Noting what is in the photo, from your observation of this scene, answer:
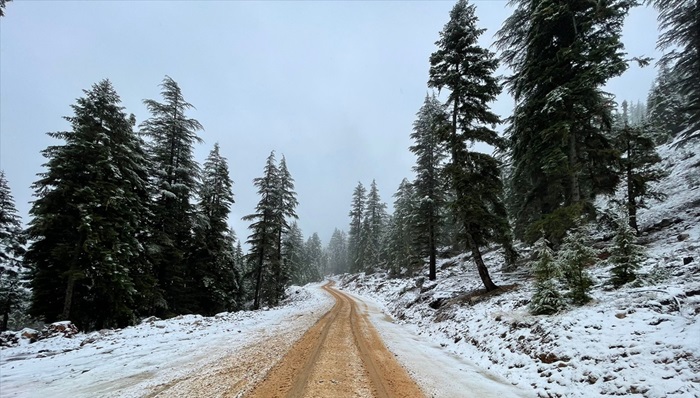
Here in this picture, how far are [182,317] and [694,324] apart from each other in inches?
662

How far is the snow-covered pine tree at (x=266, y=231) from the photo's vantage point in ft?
85.8

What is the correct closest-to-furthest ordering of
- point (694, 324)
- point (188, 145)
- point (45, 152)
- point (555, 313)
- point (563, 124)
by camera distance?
point (694, 324) < point (555, 313) < point (563, 124) < point (45, 152) < point (188, 145)

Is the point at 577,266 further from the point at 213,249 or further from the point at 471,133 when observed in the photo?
the point at 213,249

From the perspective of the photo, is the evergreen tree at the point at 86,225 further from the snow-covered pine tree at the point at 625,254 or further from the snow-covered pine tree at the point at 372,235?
the snow-covered pine tree at the point at 372,235

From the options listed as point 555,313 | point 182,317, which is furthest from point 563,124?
point 182,317

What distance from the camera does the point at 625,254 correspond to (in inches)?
292

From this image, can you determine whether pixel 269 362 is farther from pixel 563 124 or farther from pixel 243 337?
pixel 563 124

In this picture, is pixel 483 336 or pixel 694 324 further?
pixel 483 336

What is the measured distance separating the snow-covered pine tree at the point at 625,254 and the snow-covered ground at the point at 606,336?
0.29 meters

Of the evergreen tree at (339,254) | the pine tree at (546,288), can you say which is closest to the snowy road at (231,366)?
the pine tree at (546,288)

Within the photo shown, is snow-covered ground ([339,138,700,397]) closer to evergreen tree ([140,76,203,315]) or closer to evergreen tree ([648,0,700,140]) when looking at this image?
evergreen tree ([648,0,700,140])

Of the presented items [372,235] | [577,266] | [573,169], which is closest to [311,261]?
[372,235]

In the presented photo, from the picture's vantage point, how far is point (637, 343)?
510cm

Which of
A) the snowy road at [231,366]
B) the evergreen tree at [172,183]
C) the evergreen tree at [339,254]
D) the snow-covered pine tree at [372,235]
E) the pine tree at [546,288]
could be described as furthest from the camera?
the evergreen tree at [339,254]
